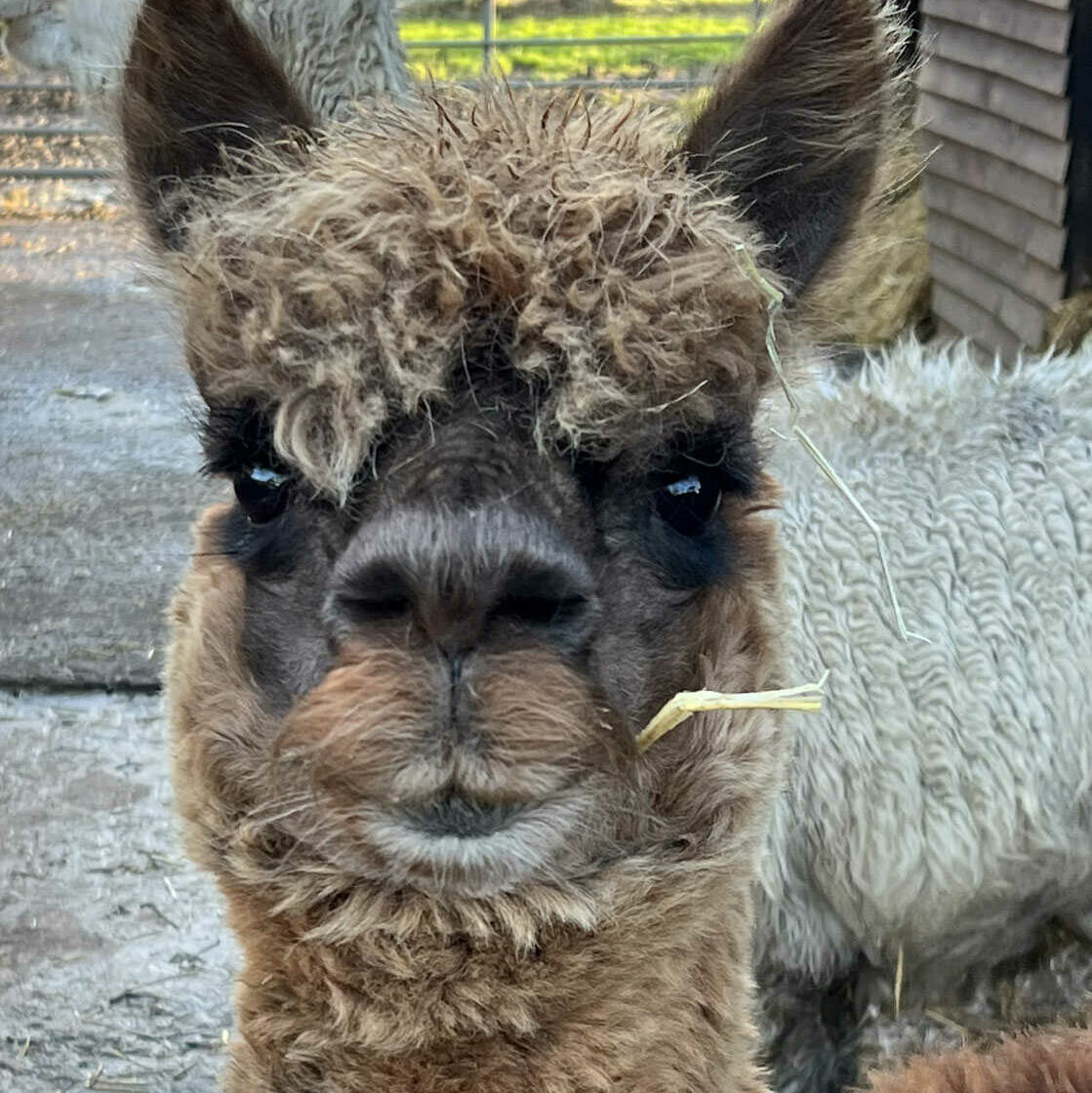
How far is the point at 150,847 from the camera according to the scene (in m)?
3.53

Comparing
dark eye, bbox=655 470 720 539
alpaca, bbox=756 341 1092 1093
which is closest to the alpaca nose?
dark eye, bbox=655 470 720 539

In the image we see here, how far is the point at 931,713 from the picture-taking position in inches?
121

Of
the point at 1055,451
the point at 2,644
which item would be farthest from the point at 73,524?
the point at 1055,451

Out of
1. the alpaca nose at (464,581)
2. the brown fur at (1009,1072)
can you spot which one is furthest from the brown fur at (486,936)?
the brown fur at (1009,1072)

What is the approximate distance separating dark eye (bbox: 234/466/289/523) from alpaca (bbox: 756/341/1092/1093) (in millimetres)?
1423

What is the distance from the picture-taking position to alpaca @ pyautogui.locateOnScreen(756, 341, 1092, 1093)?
Result: 119 inches

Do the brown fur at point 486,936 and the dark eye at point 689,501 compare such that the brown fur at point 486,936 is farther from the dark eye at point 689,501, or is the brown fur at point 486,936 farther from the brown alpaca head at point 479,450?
the dark eye at point 689,501

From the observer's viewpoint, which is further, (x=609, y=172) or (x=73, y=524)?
(x=73, y=524)

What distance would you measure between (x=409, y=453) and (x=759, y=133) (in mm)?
701

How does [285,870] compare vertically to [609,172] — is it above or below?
below

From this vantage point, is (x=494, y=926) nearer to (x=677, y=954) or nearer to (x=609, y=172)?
(x=677, y=954)

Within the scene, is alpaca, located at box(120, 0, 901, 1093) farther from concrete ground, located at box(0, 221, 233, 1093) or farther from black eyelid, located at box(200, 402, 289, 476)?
concrete ground, located at box(0, 221, 233, 1093)

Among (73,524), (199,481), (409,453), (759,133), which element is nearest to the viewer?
(409,453)

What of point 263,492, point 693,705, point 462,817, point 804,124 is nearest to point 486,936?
point 462,817
